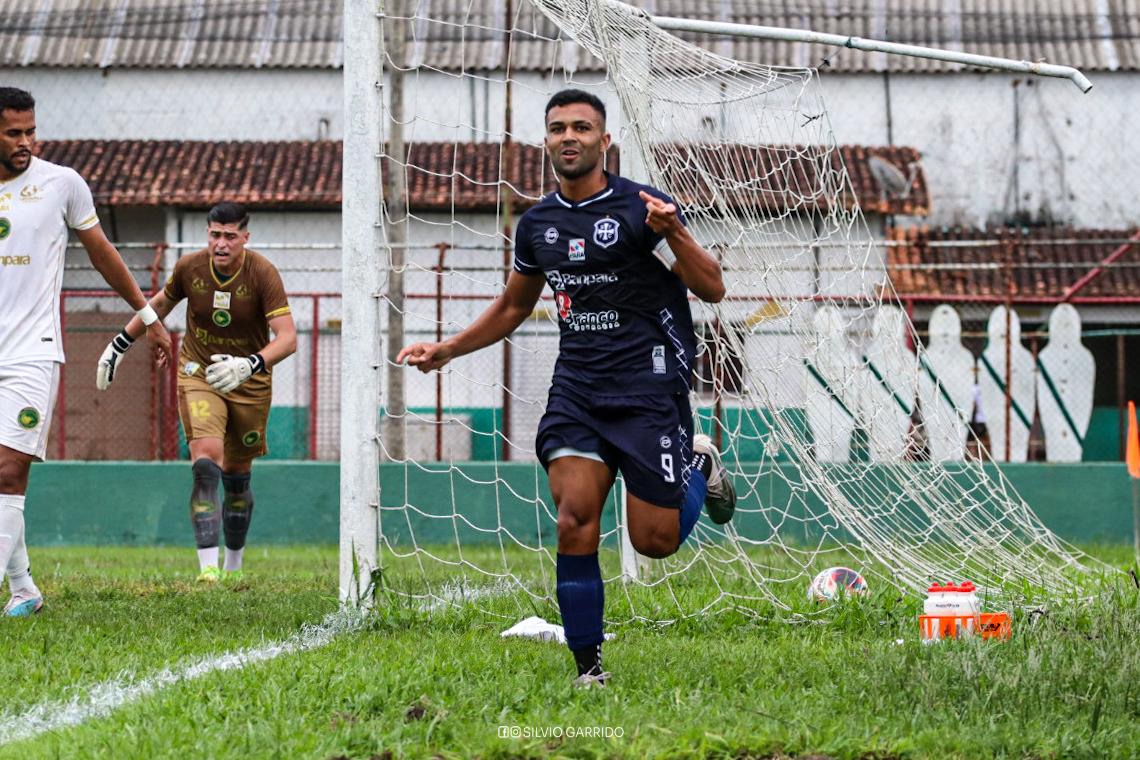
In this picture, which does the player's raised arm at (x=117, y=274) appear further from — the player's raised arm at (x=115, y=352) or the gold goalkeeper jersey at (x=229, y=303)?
the gold goalkeeper jersey at (x=229, y=303)

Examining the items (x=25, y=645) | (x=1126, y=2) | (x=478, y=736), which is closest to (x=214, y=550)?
(x=25, y=645)

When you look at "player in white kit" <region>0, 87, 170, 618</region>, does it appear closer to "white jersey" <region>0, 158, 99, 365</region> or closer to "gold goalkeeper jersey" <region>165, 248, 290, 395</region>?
"white jersey" <region>0, 158, 99, 365</region>

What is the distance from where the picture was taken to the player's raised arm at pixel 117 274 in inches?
262

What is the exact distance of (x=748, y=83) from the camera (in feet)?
26.2

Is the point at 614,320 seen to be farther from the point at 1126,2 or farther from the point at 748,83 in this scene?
the point at 1126,2

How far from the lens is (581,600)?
15.8 ft

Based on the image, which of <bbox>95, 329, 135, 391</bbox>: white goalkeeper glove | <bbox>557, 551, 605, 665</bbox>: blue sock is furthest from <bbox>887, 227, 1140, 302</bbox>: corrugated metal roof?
<bbox>557, 551, 605, 665</bbox>: blue sock

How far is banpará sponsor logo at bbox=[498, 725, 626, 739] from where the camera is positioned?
393 centimetres

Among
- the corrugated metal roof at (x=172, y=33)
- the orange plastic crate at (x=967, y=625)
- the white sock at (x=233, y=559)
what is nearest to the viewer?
the orange plastic crate at (x=967, y=625)

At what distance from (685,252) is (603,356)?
478 millimetres

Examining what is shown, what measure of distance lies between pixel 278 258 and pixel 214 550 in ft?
37.6

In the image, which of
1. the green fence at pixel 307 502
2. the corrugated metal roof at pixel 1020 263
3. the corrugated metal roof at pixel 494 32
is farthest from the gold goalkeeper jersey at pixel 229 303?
the corrugated metal roof at pixel 494 32

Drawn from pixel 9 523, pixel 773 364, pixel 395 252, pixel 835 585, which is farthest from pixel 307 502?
pixel 835 585

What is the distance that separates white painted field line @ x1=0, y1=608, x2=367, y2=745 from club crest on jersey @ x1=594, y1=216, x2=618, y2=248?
184 centimetres
